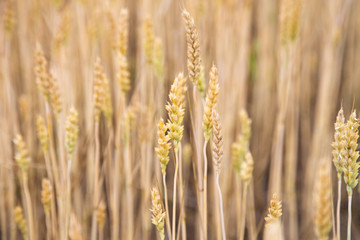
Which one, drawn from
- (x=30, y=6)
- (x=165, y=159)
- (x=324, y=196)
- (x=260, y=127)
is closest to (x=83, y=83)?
(x=30, y=6)

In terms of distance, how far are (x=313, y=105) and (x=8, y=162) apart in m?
1.56

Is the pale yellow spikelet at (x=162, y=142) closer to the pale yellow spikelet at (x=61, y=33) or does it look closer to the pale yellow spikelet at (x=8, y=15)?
the pale yellow spikelet at (x=61, y=33)

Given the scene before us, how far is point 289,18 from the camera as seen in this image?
3.53 ft

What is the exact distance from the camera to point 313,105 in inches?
79.7

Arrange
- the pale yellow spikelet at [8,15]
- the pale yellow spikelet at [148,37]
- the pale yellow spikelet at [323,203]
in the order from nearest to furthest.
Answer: the pale yellow spikelet at [323,203] → the pale yellow spikelet at [148,37] → the pale yellow spikelet at [8,15]

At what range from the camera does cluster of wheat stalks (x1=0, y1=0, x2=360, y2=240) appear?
695mm

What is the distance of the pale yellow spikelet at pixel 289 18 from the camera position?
3.44ft

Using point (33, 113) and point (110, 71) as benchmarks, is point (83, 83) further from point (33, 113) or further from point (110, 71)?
point (33, 113)

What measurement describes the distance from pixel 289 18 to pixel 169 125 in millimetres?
638

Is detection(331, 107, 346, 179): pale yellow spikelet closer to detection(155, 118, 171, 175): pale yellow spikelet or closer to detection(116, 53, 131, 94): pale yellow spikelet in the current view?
detection(155, 118, 171, 175): pale yellow spikelet

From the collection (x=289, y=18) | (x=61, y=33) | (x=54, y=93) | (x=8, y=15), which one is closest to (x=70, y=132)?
(x=54, y=93)

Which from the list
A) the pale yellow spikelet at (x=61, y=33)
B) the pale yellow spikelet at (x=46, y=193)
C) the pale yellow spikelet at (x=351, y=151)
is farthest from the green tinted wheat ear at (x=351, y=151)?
the pale yellow spikelet at (x=61, y=33)

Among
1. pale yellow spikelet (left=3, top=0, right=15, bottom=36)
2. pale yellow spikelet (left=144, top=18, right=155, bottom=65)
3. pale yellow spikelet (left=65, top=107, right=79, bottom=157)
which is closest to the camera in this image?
pale yellow spikelet (left=65, top=107, right=79, bottom=157)

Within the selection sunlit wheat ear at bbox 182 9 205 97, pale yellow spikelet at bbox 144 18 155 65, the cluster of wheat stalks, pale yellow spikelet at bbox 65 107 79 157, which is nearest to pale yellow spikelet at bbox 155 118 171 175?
the cluster of wheat stalks
